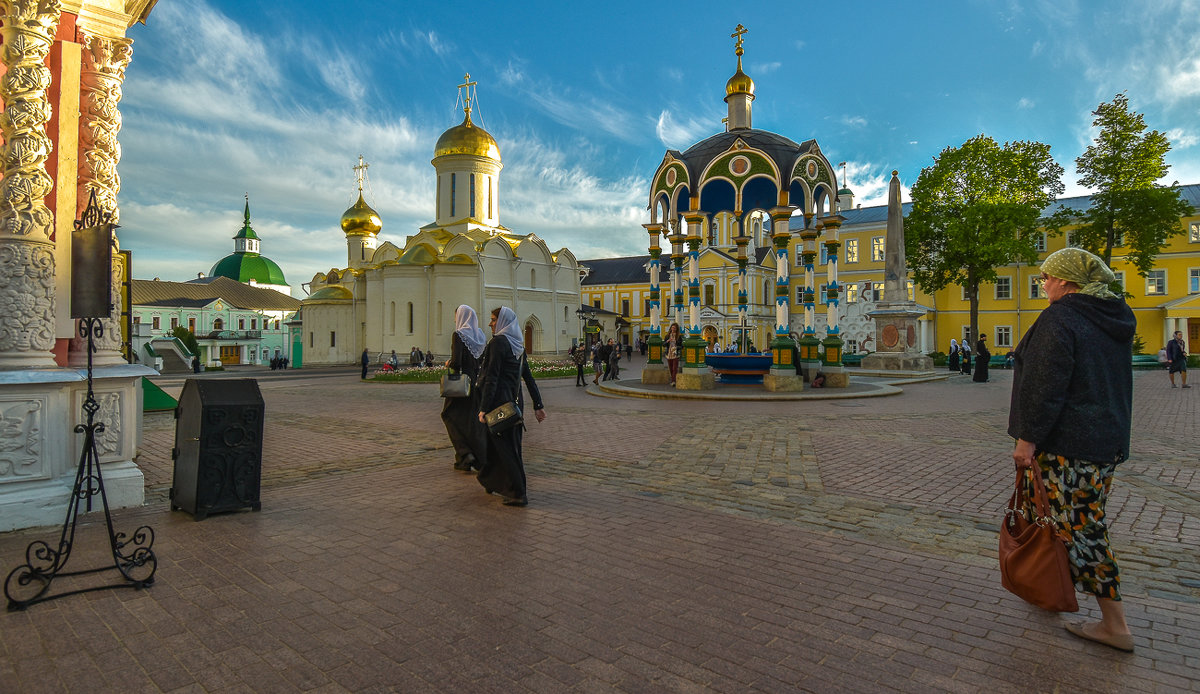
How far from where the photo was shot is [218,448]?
5195 millimetres

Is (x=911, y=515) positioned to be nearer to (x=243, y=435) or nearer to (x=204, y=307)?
(x=243, y=435)

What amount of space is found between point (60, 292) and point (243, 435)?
192 centimetres

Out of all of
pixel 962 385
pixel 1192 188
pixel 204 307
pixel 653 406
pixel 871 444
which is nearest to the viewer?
pixel 871 444

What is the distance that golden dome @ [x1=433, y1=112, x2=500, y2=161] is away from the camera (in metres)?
38.6

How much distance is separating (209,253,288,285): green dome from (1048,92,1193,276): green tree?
91.3 meters

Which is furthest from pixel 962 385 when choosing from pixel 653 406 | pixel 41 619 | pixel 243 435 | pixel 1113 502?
pixel 41 619

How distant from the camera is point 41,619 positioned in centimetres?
331

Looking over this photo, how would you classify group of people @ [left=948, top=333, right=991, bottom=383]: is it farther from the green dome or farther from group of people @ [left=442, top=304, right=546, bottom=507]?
the green dome

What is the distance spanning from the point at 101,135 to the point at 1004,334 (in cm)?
4979

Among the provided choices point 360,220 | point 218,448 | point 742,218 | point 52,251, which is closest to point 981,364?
point 742,218

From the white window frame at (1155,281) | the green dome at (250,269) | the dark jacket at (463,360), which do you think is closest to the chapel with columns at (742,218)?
the dark jacket at (463,360)

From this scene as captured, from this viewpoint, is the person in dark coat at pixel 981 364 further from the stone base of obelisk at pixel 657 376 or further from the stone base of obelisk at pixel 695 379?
the stone base of obelisk at pixel 657 376

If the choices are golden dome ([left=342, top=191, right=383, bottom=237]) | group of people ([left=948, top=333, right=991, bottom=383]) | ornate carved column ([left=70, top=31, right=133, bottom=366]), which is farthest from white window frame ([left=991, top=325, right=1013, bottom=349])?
ornate carved column ([left=70, top=31, right=133, bottom=366])

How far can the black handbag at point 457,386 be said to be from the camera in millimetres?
6977
